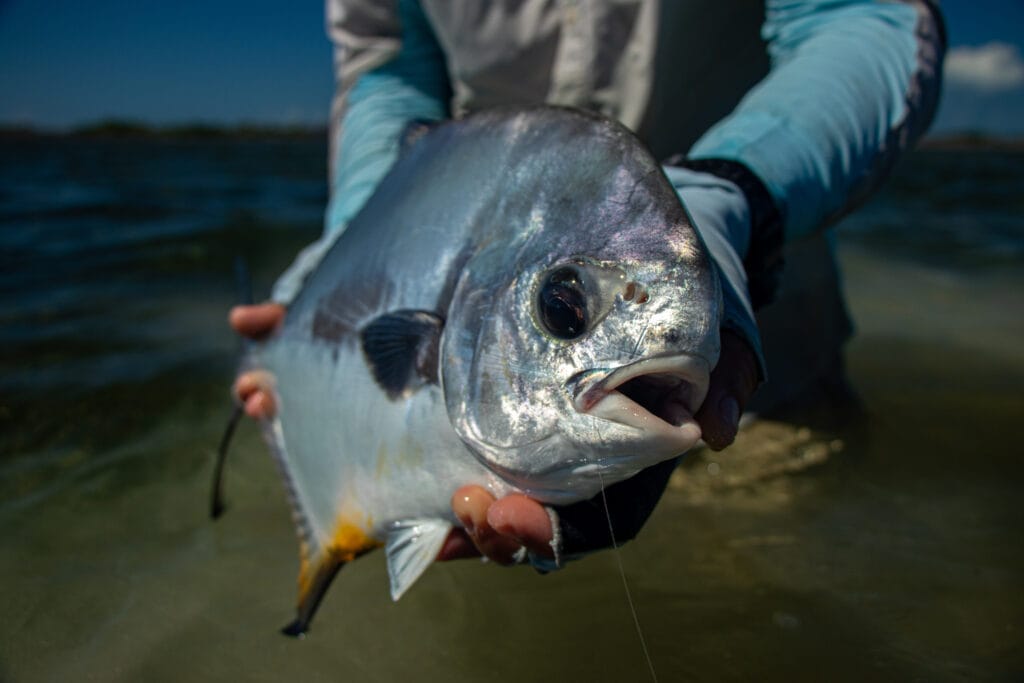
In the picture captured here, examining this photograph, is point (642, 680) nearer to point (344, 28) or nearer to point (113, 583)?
point (113, 583)

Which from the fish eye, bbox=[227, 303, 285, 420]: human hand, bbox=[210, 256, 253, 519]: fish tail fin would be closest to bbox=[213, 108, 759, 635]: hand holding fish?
the fish eye

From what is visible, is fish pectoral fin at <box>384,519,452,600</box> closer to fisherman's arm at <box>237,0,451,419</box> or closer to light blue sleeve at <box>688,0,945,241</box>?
light blue sleeve at <box>688,0,945,241</box>

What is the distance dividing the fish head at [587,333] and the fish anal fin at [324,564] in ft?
1.74

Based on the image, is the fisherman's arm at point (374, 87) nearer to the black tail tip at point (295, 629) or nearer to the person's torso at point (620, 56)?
the person's torso at point (620, 56)

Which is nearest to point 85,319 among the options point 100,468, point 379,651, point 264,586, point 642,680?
point 100,468

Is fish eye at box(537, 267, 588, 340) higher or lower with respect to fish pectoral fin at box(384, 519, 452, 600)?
higher

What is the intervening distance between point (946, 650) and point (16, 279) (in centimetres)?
688

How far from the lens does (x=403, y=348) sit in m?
1.29

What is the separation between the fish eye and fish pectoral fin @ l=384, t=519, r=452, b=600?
1.60 feet

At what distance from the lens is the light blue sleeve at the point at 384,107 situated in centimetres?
254

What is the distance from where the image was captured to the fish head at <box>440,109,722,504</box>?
0.93 m

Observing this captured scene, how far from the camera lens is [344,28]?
2.85m

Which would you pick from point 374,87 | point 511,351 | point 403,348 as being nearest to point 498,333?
point 511,351

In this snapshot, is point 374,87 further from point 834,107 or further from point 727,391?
point 727,391
